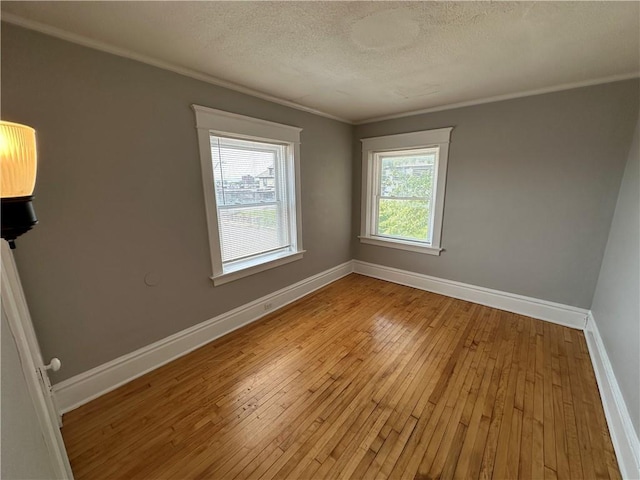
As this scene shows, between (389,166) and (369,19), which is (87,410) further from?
(389,166)

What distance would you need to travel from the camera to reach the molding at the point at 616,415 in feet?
4.35

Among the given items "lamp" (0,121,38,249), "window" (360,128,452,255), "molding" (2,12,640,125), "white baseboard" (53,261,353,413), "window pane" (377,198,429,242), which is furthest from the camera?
"window pane" (377,198,429,242)

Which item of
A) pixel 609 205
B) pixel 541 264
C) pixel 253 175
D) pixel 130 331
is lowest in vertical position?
pixel 130 331

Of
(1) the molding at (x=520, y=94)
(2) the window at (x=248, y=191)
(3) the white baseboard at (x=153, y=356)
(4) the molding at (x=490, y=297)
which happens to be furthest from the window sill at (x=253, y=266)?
(1) the molding at (x=520, y=94)

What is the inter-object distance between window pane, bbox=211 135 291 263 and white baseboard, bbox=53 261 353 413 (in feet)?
1.92

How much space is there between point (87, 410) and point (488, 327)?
3.45 meters

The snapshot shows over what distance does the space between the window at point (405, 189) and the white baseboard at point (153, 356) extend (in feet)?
5.67

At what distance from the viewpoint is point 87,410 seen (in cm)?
175

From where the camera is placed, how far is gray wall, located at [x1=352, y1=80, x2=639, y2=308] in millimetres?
2344

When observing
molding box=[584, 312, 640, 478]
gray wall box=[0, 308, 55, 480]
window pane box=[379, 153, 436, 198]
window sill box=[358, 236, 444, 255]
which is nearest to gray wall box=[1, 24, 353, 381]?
gray wall box=[0, 308, 55, 480]

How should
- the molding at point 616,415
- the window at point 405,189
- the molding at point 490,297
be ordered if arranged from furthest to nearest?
the window at point 405,189 < the molding at point 490,297 < the molding at point 616,415

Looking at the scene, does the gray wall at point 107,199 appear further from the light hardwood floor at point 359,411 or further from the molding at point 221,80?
the light hardwood floor at point 359,411

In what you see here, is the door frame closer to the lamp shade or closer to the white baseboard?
the lamp shade

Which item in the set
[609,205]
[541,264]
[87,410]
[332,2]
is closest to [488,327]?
[541,264]
